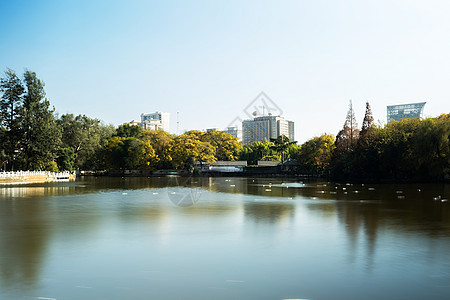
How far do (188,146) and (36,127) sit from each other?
97.6ft

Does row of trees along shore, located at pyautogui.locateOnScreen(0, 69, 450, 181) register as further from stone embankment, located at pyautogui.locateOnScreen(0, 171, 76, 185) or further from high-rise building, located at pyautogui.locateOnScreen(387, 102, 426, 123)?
high-rise building, located at pyautogui.locateOnScreen(387, 102, 426, 123)

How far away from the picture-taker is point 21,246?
8.44 meters

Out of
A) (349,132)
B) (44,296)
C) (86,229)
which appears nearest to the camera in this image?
(44,296)

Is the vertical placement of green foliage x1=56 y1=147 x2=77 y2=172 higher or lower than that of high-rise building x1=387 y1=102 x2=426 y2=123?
lower

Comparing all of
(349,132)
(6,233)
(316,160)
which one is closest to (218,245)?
(6,233)

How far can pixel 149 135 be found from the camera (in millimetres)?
82812

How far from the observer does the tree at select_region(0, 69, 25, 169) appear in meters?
50.9

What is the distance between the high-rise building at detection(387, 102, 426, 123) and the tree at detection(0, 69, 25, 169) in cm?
12410

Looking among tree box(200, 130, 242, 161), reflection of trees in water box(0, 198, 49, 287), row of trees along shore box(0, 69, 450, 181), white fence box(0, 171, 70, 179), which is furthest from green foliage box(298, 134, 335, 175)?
reflection of trees in water box(0, 198, 49, 287)

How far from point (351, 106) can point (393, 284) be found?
5530cm

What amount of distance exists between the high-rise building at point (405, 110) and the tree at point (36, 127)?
121103 mm

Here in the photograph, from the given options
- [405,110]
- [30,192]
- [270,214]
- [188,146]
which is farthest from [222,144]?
[405,110]

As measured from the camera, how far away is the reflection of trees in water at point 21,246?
618 centimetres

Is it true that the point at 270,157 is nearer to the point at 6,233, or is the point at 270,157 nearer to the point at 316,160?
the point at 316,160
